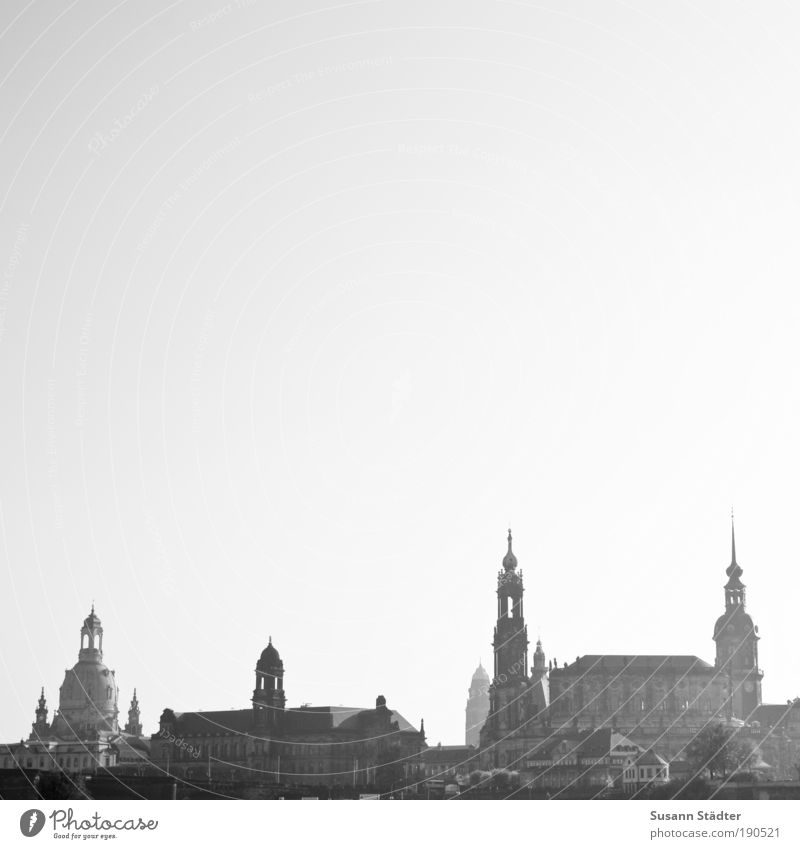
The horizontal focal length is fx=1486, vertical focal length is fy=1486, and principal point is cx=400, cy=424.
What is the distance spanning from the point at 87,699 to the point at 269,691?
32.9 m

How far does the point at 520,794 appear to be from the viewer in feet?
433

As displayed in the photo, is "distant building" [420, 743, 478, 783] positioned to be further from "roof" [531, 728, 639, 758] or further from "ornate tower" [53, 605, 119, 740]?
"ornate tower" [53, 605, 119, 740]

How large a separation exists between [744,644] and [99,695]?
84.8 metres

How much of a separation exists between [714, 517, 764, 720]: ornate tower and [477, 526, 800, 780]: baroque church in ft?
0.35

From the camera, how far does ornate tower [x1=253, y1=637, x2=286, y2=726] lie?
567 ft

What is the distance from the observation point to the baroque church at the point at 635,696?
154500 millimetres
